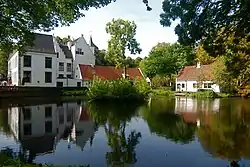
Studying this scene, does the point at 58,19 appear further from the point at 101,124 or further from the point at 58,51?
the point at 58,51

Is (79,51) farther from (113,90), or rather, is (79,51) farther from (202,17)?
(202,17)

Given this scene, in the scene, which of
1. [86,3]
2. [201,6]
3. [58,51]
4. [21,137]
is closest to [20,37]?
[86,3]

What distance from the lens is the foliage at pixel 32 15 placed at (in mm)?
9539

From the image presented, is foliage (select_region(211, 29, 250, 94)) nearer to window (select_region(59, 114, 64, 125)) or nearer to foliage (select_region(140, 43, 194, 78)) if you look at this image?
window (select_region(59, 114, 64, 125))

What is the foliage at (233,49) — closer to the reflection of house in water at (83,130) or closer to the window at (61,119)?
the reflection of house in water at (83,130)

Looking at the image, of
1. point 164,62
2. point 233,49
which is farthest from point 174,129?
point 164,62

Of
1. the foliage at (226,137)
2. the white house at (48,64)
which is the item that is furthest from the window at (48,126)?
the white house at (48,64)

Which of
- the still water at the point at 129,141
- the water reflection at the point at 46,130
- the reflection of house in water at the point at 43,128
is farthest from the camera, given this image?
the reflection of house in water at the point at 43,128

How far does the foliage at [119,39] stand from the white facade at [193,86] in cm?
1374

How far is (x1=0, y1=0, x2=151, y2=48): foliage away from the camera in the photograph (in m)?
9.54

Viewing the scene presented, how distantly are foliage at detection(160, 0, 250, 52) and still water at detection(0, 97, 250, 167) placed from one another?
4214 millimetres

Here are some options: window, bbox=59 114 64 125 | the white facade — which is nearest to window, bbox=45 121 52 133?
window, bbox=59 114 64 125

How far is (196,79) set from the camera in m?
59.9

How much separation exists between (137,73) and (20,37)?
5665cm
